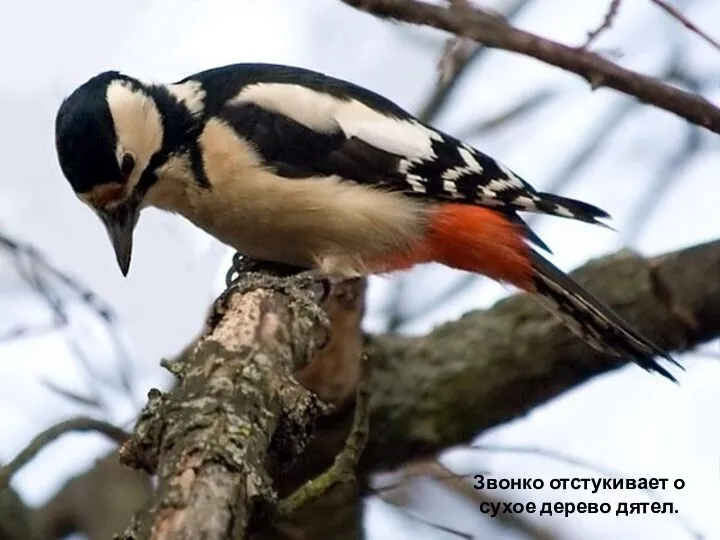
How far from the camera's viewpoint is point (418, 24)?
2.15 m

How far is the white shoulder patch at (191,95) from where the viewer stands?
2.82m

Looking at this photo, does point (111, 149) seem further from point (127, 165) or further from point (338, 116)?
point (338, 116)

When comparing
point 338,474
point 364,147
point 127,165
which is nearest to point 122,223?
point 127,165

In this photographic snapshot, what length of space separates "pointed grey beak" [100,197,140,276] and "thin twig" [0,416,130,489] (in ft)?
1.13

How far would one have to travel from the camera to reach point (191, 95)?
2861mm

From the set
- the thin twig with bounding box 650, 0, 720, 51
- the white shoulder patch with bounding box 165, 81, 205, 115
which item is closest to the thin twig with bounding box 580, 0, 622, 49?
the thin twig with bounding box 650, 0, 720, 51

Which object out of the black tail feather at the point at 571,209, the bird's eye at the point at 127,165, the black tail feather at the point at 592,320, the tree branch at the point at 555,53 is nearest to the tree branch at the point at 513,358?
the black tail feather at the point at 592,320

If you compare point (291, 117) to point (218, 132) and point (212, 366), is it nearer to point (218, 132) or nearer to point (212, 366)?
point (218, 132)

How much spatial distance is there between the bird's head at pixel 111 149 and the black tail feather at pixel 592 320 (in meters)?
0.90

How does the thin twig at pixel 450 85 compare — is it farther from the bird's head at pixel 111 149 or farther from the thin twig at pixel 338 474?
the thin twig at pixel 338 474

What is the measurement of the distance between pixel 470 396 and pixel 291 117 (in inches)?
40.0

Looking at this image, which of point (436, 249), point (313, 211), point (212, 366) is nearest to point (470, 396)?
Answer: point (436, 249)

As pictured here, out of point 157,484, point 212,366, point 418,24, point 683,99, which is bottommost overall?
point 157,484

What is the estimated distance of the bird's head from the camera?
2.57m
